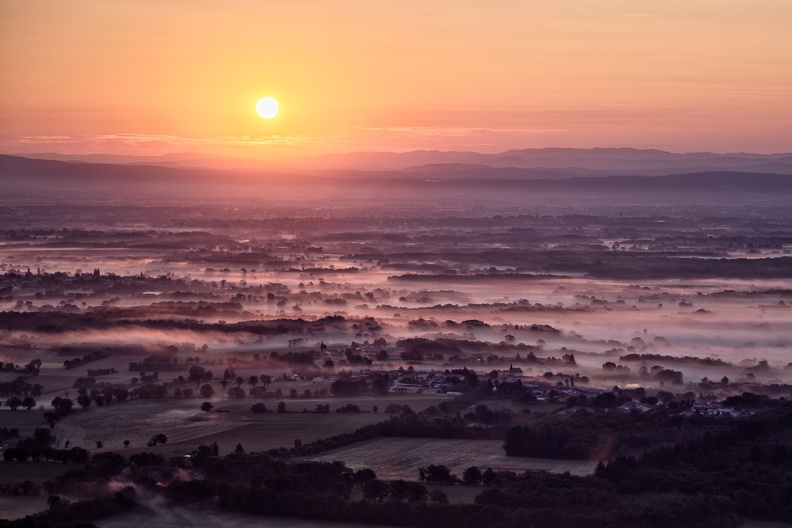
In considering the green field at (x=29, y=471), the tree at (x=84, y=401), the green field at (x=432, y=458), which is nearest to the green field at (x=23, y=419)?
the tree at (x=84, y=401)

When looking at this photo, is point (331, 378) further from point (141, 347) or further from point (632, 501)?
point (632, 501)

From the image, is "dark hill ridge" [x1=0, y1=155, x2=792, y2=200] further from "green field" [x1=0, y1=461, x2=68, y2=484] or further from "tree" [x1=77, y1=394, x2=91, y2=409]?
"green field" [x1=0, y1=461, x2=68, y2=484]

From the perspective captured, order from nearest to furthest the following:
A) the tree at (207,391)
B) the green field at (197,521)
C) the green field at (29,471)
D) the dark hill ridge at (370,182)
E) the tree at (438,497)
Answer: the green field at (197,521), the tree at (438,497), the green field at (29,471), the tree at (207,391), the dark hill ridge at (370,182)

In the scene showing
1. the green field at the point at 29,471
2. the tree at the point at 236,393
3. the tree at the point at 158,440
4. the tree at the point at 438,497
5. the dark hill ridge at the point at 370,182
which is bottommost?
the tree at the point at 236,393

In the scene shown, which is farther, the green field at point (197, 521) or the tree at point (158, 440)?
the tree at point (158, 440)

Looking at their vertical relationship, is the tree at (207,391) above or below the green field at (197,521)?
below

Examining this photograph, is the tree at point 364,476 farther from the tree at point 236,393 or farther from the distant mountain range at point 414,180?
the distant mountain range at point 414,180

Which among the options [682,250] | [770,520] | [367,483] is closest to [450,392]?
[367,483]

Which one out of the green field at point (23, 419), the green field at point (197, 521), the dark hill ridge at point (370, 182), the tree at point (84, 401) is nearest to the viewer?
the green field at point (197, 521)
